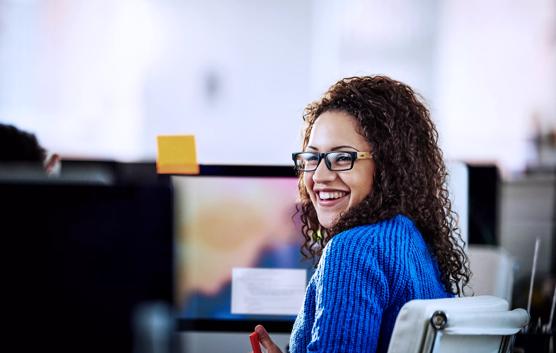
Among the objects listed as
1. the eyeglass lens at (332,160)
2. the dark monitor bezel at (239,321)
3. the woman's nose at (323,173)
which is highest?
the eyeglass lens at (332,160)

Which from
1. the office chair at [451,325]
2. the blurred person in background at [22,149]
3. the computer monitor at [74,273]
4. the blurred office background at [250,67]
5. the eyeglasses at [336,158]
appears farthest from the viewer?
the blurred office background at [250,67]

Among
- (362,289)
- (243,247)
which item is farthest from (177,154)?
(362,289)

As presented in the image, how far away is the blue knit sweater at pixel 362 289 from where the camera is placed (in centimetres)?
108

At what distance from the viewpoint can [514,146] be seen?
6.21 m

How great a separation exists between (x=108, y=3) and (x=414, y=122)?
5185 mm

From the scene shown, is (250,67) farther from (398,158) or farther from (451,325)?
(451,325)

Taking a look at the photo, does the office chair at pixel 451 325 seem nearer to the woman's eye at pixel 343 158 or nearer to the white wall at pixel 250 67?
the woman's eye at pixel 343 158

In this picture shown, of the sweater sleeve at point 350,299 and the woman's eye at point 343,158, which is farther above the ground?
the woman's eye at point 343,158

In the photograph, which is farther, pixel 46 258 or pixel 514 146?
pixel 514 146

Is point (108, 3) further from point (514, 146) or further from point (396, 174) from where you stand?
point (396, 174)

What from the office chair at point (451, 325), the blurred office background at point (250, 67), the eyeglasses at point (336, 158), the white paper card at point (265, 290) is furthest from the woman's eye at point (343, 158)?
the blurred office background at point (250, 67)

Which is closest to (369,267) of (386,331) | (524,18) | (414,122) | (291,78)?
(386,331)

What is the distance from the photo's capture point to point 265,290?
165 cm

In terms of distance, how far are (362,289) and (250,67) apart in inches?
205
